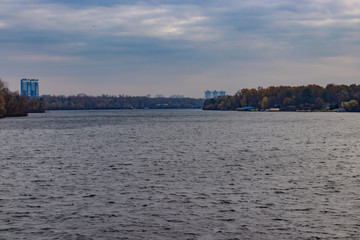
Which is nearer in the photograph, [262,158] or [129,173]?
[129,173]

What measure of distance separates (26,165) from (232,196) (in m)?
23.5

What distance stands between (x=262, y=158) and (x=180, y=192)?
21097 millimetres

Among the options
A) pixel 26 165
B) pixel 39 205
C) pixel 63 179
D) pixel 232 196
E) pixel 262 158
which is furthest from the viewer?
pixel 262 158

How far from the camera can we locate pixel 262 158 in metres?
48.6

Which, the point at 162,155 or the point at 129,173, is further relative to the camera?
the point at 162,155

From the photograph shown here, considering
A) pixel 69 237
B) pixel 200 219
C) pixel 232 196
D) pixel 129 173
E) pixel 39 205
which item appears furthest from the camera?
pixel 129 173

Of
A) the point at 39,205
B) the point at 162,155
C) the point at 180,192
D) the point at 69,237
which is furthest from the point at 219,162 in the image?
the point at 69,237

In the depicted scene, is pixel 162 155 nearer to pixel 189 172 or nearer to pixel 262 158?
pixel 262 158

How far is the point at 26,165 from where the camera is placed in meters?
43.7

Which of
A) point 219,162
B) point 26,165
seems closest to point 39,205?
point 26,165

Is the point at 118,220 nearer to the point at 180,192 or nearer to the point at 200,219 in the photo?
the point at 200,219

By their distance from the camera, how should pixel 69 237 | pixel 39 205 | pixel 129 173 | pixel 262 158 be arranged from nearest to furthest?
pixel 69 237 < pixel 39 205 < pixel 129 173 < pixel 262 158

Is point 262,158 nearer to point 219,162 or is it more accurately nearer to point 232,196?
point 219,162

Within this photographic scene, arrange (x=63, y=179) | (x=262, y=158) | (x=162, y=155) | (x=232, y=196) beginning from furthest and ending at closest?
(x=162, y=155), (x=262, y=158), (x=63, y=179), (x=232, y=196)
